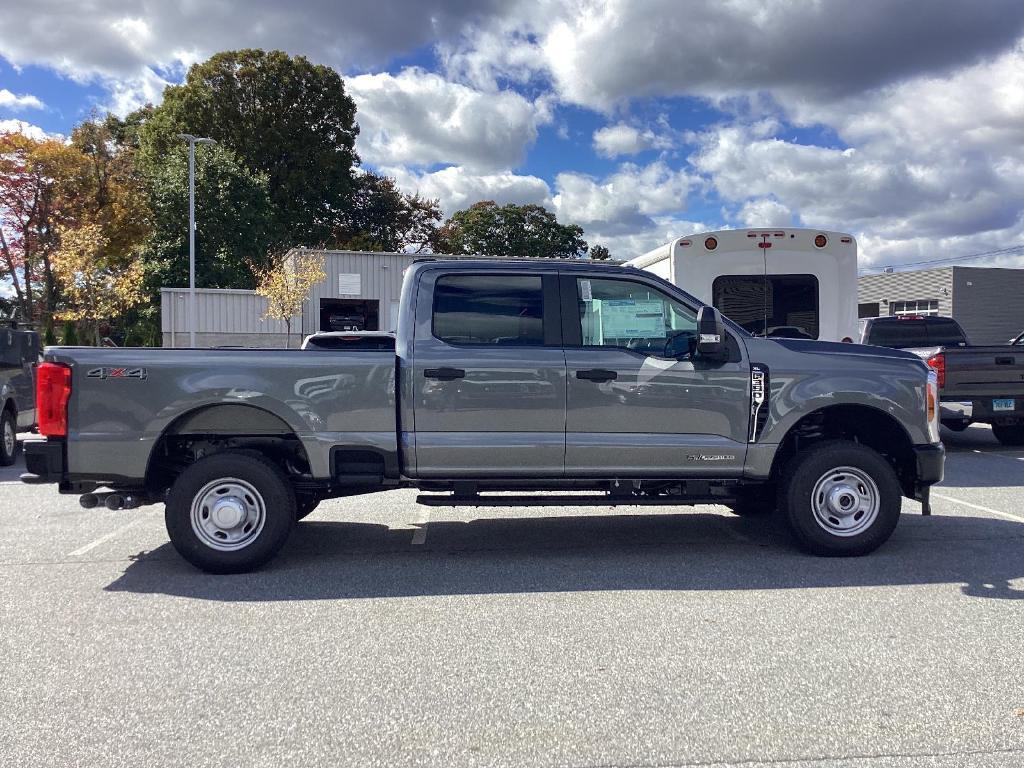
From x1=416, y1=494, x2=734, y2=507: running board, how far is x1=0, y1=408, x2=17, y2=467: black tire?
25.6ft

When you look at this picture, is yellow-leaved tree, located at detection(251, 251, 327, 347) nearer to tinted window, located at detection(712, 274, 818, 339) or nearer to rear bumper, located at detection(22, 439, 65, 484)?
tinted window, located at detection(712, 274, 818, 339)

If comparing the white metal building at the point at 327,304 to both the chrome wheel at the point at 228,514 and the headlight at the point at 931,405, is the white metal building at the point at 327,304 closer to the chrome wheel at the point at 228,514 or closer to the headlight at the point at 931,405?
the chrome wheel at the point at 228,514

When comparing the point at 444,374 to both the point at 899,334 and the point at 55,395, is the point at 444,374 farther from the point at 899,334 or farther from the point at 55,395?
the point at 899,334

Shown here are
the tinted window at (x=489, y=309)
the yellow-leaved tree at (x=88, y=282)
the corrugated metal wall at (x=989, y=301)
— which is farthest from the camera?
the corrugated metal wall at (x=989, y=301)

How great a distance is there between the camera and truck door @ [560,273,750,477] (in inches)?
230

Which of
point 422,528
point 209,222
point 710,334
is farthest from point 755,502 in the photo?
point 209,222

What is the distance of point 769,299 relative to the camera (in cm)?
1049

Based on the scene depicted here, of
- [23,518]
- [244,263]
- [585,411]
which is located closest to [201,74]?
[244,263]

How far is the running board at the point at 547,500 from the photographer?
5.82 metres

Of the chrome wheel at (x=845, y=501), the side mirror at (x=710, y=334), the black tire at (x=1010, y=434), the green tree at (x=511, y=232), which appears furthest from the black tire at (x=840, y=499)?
the green tree at (x=511, y=232)

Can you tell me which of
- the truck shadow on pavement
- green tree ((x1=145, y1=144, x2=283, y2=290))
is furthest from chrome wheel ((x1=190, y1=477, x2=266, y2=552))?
green tree ((x1=145, y1=144, x2=283, y2=290))

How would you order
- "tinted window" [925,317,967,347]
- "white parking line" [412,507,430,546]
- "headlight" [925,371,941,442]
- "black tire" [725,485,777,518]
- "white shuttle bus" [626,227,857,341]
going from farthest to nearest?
"tinted window" [925,317,967,347]
"white shuttle bus" [626,227,857,341]
"white parking line" [412,507,430,546]
"black tire" [725,485,777,518]
"headlight" [925,371,941,442]

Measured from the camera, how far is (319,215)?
46.8 metres

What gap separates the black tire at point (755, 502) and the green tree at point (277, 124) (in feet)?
131
